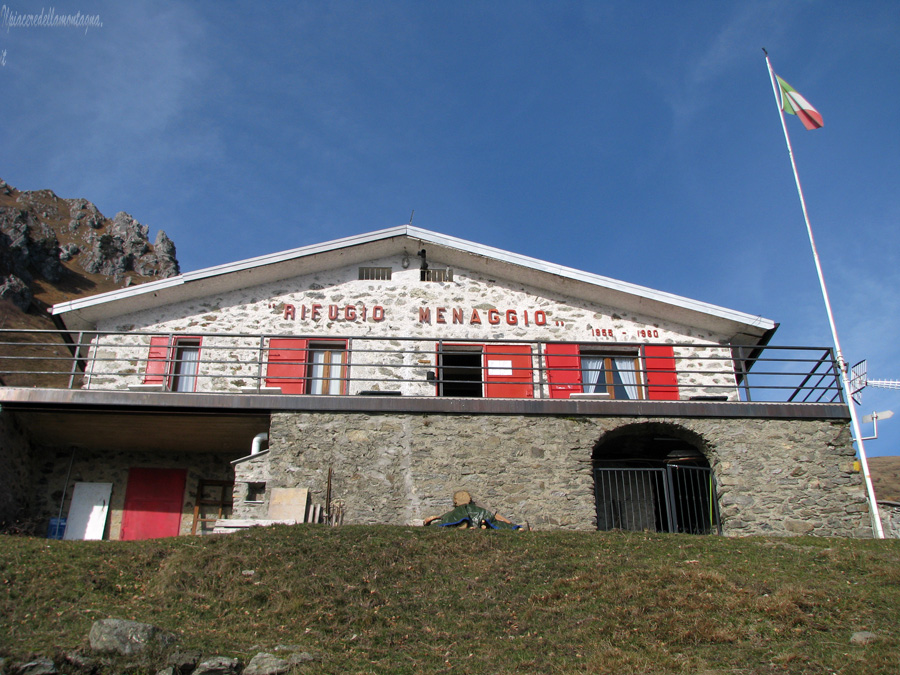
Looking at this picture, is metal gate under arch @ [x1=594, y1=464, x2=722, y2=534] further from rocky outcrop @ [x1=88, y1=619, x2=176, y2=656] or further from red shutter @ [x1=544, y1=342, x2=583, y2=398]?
rocky outcrop @ [x1=88, y1=619, x2=176, y2=656]

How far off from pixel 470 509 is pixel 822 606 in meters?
5.81

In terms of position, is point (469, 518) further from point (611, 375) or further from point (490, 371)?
point (611, 375)

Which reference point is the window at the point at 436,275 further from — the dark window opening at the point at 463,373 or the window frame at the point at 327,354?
the window frame at the point at 327,354

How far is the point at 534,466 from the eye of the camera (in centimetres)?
1414

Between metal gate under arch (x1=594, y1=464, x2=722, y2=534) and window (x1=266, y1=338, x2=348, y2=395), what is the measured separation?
5989 mm

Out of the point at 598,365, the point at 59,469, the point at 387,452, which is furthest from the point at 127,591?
the point at 598,365

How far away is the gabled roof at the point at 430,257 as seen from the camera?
17562mm

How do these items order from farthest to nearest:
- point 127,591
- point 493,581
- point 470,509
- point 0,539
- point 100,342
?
point 100,342
point 470,509
point 0,539
point 493,581
point 127,591

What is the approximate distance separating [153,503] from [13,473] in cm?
257

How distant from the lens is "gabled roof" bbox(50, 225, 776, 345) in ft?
57.6

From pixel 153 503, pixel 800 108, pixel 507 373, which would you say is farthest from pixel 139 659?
pixel 800 108

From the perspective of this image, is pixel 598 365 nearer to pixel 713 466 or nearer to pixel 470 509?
pixel 713 466

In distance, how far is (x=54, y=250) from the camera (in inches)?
3634

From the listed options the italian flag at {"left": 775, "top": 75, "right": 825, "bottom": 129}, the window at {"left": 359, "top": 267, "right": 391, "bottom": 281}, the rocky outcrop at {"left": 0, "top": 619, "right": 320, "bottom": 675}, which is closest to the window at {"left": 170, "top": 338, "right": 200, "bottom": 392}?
the window at {"left": 359, "top": 267, "right": 391, "bottom": 281}
